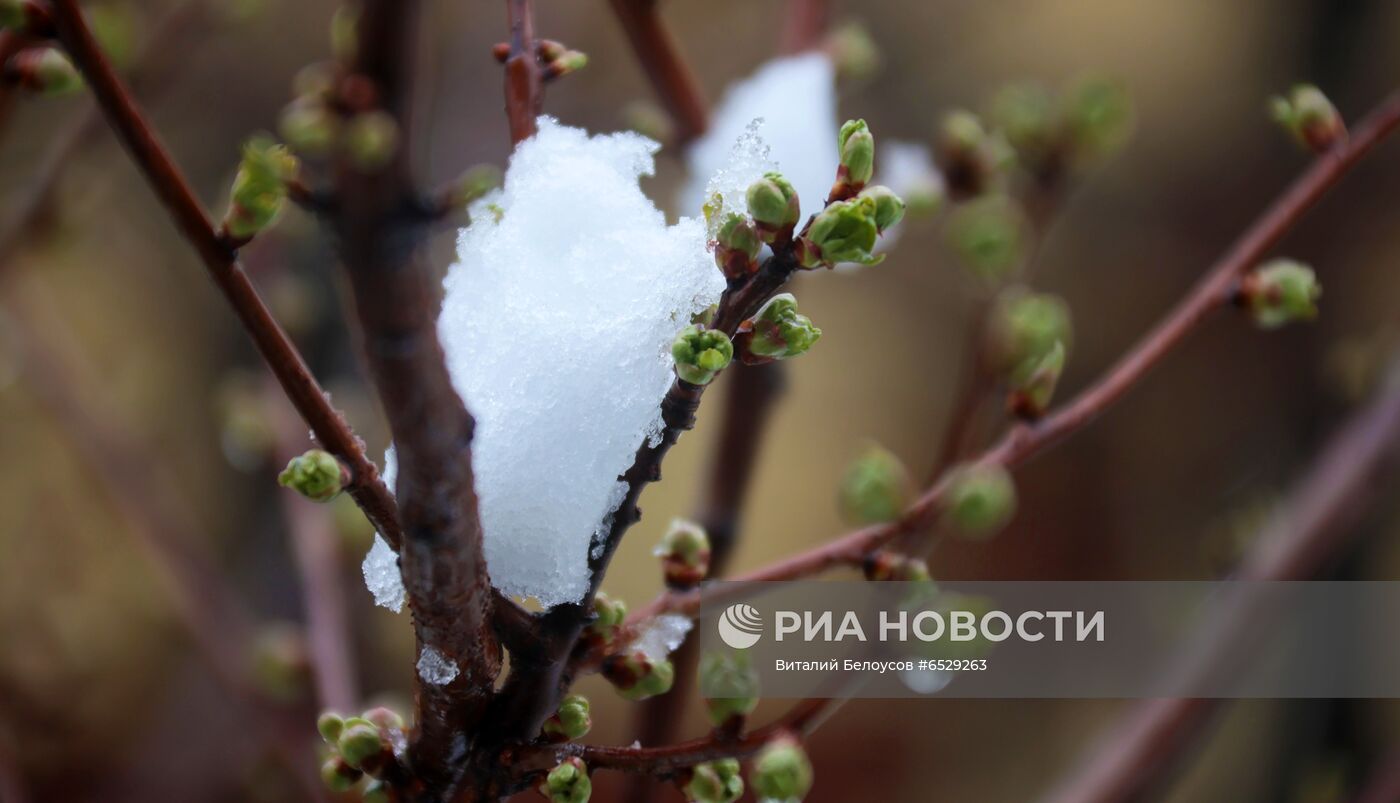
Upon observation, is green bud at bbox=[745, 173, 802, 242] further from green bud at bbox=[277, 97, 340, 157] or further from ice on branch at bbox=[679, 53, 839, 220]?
ice on branch at bbox=[679, 53, 839, 220]

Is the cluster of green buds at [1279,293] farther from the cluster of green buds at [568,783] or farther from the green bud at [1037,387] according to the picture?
the cluster of green buds at [568,783]

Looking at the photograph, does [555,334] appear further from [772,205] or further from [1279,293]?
[1279,293]

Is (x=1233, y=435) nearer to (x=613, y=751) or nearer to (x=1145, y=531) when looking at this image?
(x=1145, y=531)

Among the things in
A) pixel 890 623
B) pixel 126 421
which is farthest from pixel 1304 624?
pixel 126 421

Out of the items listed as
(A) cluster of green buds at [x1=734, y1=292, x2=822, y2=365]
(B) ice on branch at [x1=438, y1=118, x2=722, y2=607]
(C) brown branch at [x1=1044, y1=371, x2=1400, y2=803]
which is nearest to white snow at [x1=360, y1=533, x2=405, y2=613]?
(B) ice on branch at [x1=438, y1=118, x2=722, y2=607]

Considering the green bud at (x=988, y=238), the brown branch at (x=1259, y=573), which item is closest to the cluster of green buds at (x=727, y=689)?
the green bud at (x=988, y=238)
